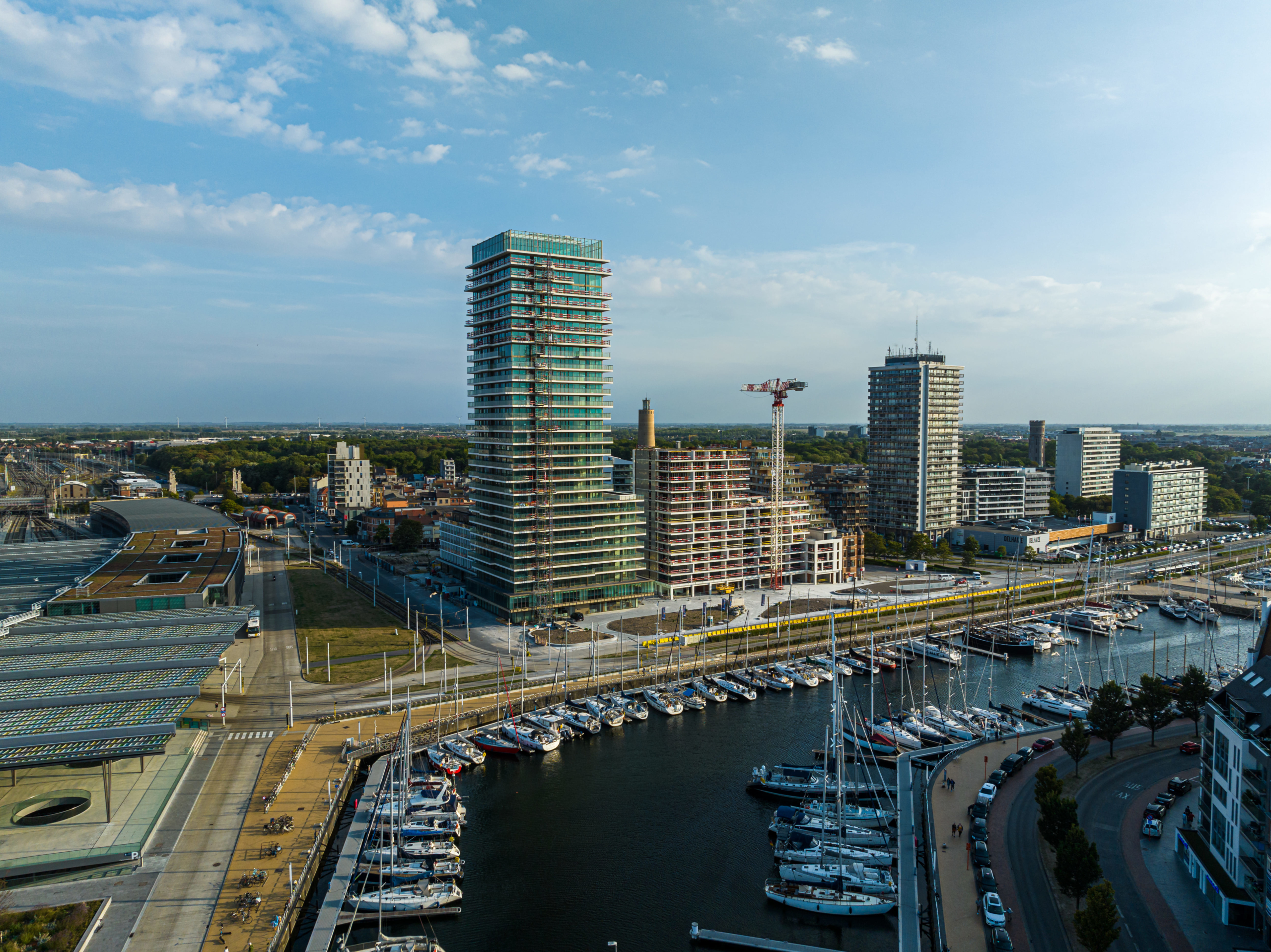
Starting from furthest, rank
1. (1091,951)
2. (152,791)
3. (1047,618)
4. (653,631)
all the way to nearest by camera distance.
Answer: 1. (1047,618)
2. (653,631)
3. (152,791)
4. (1091,951)

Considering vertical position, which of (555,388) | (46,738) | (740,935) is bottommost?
(740,935)

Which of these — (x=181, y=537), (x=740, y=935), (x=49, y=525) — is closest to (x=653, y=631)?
(x=740, y=935)

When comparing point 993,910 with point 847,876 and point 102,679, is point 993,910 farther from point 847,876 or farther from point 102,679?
point 102,679

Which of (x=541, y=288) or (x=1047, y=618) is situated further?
(x=1047, y=618)

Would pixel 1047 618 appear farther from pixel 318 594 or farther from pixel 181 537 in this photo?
pixel 181 537

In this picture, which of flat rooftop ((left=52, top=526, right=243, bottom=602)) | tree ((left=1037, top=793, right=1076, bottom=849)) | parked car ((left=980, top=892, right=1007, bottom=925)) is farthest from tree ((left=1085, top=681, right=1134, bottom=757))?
flat rooftop ((left=52, top=526, right=243, bottom=602))

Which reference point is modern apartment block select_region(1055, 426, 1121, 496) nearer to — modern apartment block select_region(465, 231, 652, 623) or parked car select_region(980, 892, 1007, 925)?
modern apartment block select_region(465, 231, 652, 623)

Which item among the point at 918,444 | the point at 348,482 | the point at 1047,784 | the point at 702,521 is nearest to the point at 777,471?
the point at 702,521

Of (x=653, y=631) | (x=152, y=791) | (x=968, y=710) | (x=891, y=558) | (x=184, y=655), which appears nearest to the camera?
(x=152, y=791)
